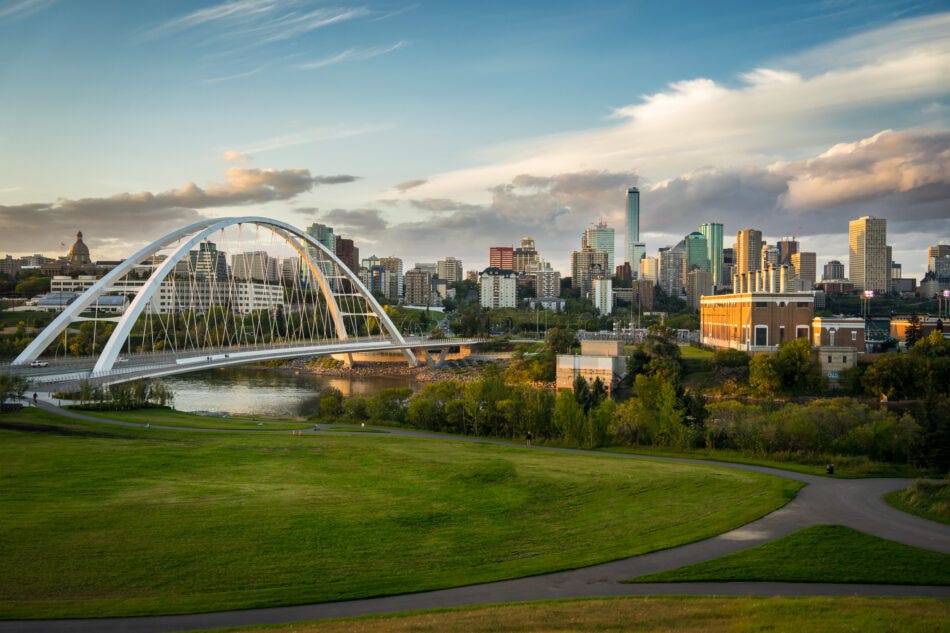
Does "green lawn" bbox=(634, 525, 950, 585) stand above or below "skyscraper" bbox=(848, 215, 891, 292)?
below

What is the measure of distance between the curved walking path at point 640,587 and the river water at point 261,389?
31902mm

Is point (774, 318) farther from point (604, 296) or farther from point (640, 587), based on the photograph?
point (604, 296)

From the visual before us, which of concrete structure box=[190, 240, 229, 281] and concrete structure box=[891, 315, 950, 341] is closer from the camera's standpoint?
concrete structure box=[190, 240, 229, 281]

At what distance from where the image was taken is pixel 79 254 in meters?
87.8

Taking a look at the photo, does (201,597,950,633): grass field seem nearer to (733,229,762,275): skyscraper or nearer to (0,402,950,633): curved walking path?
(0,402,950,633): curved walking path

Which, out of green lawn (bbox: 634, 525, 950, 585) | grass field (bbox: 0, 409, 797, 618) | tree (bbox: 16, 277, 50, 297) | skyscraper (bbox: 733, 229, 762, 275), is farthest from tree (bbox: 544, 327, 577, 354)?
skyscraper (bbox: 733, 229, 762, 275)

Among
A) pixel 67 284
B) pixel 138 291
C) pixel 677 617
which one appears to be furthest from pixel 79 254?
pixel 677 617

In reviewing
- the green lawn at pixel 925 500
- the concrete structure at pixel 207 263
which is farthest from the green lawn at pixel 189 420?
the green lawn at pixel 925 500

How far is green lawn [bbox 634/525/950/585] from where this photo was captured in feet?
42.7

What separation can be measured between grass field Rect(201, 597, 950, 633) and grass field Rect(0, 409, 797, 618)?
1694 mm

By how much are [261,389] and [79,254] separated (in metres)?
44.3

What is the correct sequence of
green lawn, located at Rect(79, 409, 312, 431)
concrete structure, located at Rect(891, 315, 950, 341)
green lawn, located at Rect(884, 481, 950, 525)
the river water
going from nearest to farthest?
green lawn, located at Rect(884, 481, 950, 525) < green lawn, located at Rect(79, 409, 312, 431) < the river water < concrete structure, located at Rect(891, 315, 950, 341)

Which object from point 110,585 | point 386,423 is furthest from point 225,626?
point 386,423

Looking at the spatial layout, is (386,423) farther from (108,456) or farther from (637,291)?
(637,291)
